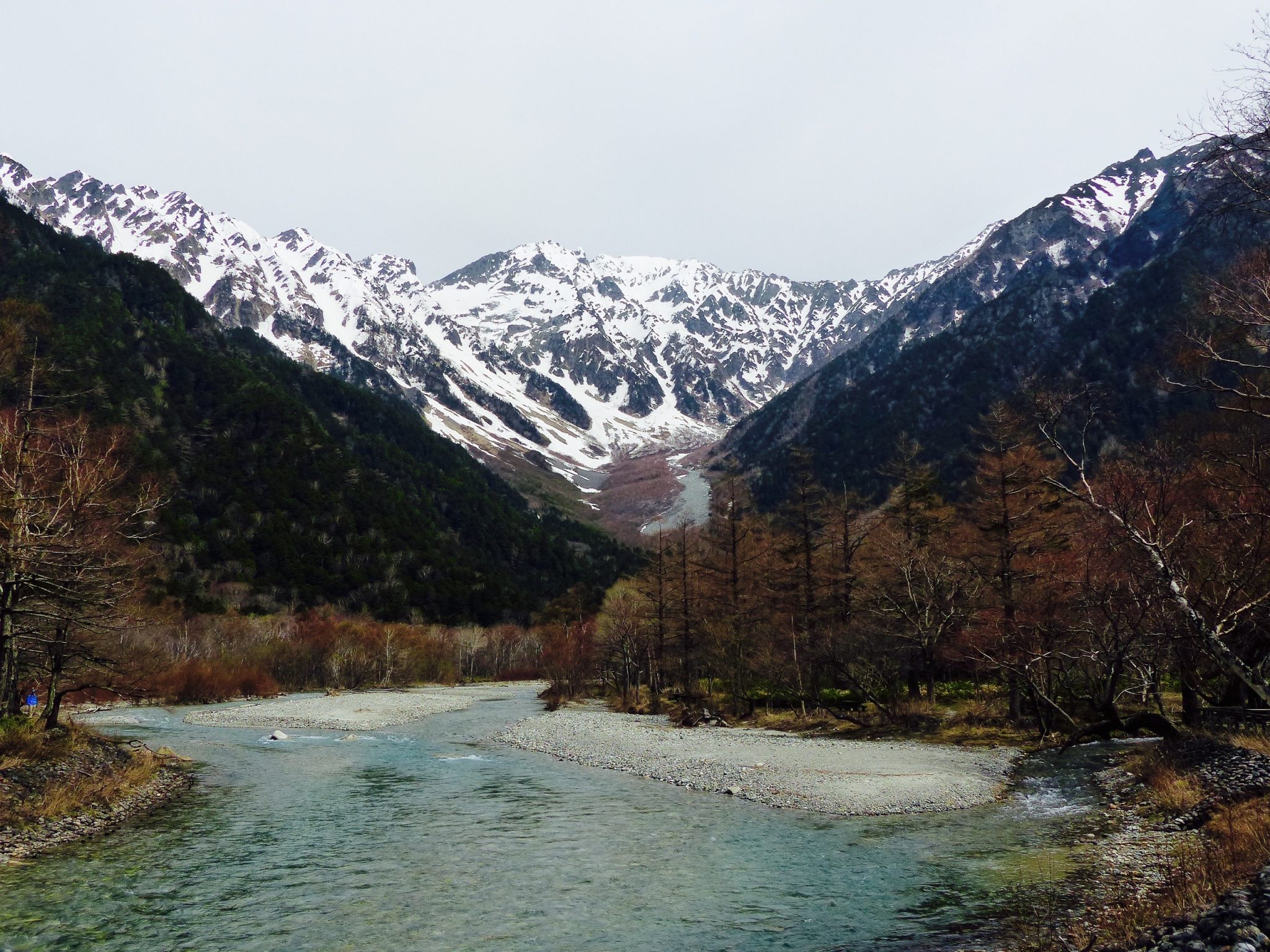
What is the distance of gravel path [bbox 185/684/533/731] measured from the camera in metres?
59.6

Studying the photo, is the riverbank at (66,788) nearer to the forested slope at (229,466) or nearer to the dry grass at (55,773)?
the dry grass at (55,773)

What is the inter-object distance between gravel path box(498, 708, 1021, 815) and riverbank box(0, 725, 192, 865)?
1886 cm

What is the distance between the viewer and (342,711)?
70.1 metres

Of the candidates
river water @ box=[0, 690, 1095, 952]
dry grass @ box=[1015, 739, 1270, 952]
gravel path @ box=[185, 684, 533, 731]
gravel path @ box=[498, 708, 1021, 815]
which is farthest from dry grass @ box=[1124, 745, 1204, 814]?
gravel path @ box=[185, 684, 533, 731]

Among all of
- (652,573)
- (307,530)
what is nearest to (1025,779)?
(652,573)

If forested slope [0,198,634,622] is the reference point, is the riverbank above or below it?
below

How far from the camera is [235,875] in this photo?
18.3 m

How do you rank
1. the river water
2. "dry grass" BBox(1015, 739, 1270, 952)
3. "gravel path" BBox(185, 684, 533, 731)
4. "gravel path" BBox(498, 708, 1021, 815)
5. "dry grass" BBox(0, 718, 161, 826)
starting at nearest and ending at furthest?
"dry grass" BBox(1015, 739, 1270, 952) → the river water → "dry grass" BBox(0, 718, 161, 826) → "gravel path" BBox(498, 708, 1021, 815) → "gravel path" BBox(185, 684, 533, 731)

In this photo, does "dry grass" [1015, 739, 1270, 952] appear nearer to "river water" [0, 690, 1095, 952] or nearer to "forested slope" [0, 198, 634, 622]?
A: "river water" [0, 690, 1095, 952]

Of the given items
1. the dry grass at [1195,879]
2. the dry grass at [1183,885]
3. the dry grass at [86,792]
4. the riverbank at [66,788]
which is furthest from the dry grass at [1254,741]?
the dry grass at [86,792]

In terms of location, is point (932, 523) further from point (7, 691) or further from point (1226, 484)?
point (7, 691)

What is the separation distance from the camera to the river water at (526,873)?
14.3 m

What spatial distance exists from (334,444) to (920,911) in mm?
194676

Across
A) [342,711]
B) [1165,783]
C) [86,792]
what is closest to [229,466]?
[342,711]
